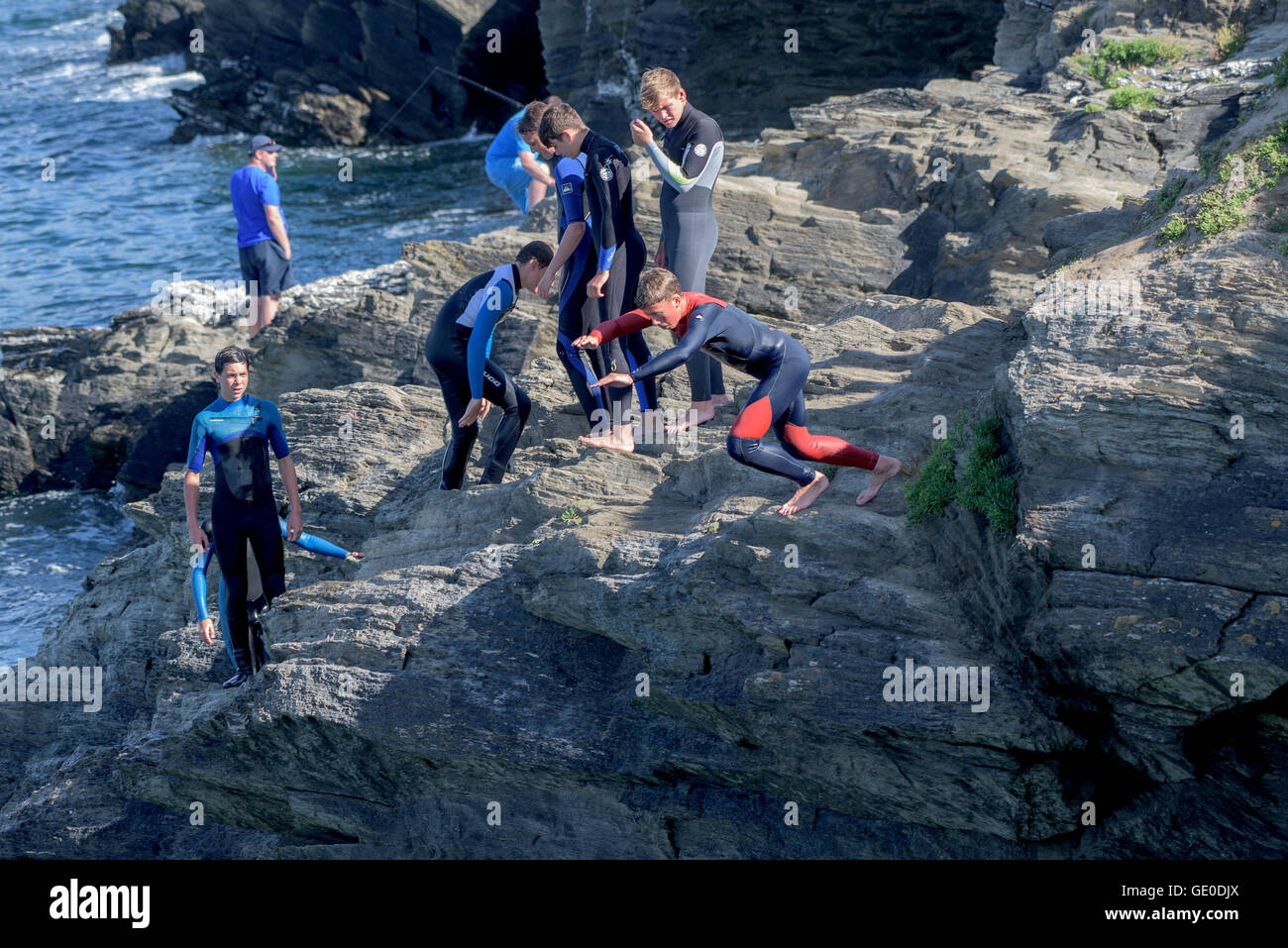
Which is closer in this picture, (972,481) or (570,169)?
(972,481)

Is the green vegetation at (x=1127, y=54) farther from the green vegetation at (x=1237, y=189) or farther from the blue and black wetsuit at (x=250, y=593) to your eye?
the blue and black wetsuit at (x=250, y=593)

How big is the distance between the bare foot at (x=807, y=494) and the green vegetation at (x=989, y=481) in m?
0.99

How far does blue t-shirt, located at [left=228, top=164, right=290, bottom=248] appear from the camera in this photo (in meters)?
15.5

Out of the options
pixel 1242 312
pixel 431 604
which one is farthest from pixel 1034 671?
pixel 431 604

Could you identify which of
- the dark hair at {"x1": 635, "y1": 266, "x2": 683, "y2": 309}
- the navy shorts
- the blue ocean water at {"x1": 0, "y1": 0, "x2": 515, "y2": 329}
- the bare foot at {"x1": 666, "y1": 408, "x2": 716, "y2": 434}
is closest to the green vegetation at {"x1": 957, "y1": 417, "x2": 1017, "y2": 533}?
the dark hair at {"x1": 635, "y1": 266, "x2": 683, "y2": 309}

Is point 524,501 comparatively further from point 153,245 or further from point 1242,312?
point 153,245

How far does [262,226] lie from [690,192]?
27.4 feet

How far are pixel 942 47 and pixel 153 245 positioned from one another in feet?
73.7

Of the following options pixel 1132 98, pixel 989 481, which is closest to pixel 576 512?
pixel 989 481

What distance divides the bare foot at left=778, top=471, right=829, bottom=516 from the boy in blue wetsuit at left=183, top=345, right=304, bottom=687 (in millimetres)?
4275

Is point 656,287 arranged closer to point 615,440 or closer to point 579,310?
point 579,310

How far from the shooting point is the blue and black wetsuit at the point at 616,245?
960 cm

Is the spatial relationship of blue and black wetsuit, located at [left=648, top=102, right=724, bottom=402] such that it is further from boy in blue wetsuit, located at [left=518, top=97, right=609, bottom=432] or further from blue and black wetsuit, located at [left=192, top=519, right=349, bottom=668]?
blue and black wetsuit, located at [left=192, top=519, right=349, bottom=668]

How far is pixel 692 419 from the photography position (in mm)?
10352
